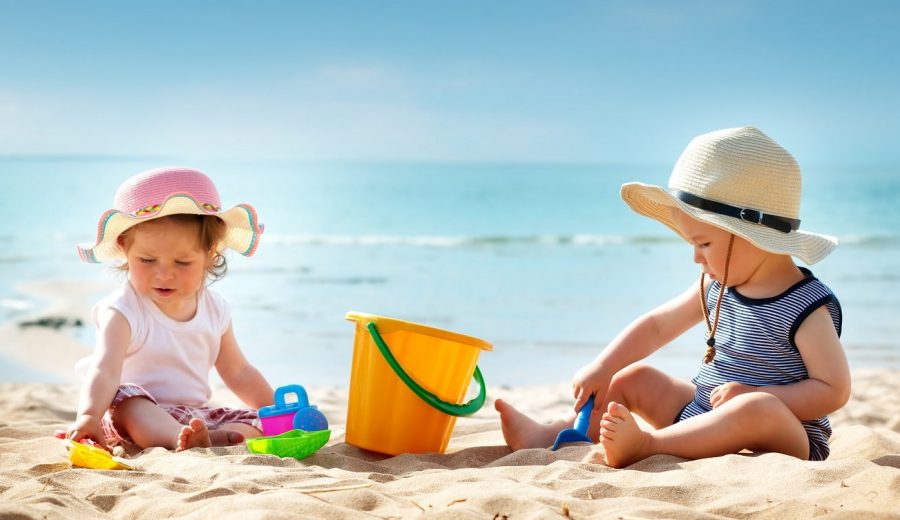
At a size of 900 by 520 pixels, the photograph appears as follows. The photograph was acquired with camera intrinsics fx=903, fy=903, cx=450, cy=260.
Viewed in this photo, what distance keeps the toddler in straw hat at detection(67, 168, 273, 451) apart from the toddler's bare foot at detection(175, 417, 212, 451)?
55 millimetres

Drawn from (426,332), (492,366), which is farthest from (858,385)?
(426,332)

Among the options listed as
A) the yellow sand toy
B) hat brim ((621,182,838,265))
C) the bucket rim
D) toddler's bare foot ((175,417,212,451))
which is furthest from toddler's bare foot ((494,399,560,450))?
the yellow sand toy

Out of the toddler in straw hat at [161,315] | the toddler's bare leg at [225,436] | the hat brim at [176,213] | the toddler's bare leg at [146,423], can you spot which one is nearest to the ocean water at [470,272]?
the hat brim at [176,213]

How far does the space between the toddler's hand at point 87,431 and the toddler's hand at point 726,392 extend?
189cm

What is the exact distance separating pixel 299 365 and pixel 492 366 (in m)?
1.19

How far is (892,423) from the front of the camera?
12.7 feet

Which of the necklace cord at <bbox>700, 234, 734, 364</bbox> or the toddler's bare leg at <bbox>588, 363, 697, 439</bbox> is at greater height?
the necklace cord at <bbox>700, 234, 734, 364</bbox>

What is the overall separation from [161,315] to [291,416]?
67cm

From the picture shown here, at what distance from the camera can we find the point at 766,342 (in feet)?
8.95

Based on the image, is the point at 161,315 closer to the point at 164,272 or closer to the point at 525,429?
the point at 164,272

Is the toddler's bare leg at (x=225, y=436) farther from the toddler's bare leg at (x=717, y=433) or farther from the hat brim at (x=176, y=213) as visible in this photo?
the toddler's bare leg at (x=717, y=433)

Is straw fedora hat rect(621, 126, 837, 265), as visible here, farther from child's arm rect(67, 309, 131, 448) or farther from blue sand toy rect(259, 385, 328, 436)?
child's arm rect(67, 309, 131, 448)

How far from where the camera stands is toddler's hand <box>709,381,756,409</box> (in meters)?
2.64

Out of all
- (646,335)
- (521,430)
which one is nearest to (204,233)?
(521,430)
